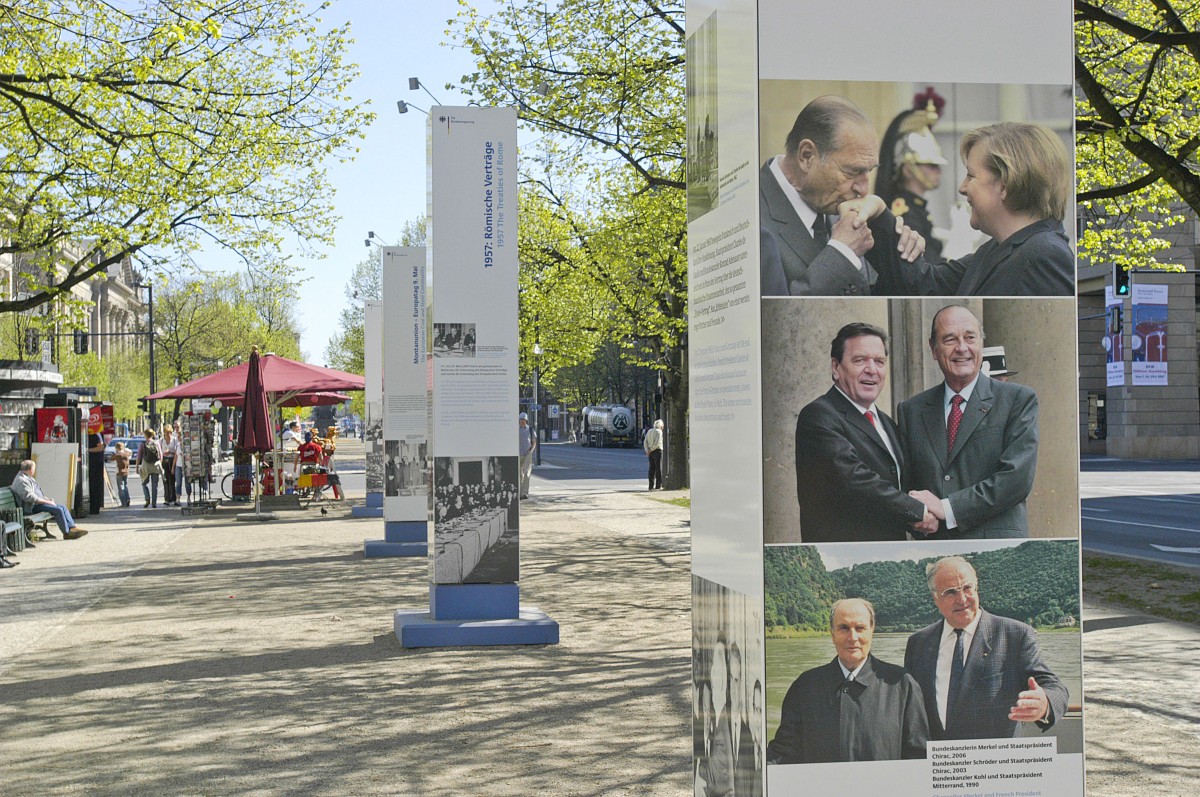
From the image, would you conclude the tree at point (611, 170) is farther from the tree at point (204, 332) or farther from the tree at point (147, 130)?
the tree at point (204, 332)

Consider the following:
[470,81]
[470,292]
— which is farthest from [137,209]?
[470,292]

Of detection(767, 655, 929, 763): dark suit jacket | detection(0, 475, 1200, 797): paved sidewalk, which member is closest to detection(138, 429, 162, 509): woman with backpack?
detection(0, 475, 1200, 797): paved sidewalk

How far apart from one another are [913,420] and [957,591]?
1.55ft

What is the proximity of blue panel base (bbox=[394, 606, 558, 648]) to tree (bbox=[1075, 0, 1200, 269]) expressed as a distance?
22.8ft

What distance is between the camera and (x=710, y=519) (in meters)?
4.18

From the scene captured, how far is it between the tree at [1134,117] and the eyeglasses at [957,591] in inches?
387

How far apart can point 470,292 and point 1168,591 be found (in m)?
7.37

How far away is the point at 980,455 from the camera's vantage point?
366 cm

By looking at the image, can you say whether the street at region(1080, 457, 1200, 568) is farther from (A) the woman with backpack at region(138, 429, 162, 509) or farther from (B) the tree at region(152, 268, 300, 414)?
(B) the tree at region(152, 268, 300, 414)

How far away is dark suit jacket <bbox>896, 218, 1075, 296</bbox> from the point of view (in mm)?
3668

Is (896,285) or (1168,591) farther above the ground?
(896,285)

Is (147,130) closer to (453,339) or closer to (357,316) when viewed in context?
(453,339)

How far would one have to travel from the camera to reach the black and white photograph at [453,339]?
10.8 m

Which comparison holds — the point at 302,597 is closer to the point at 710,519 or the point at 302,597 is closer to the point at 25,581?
the point at 25,581
